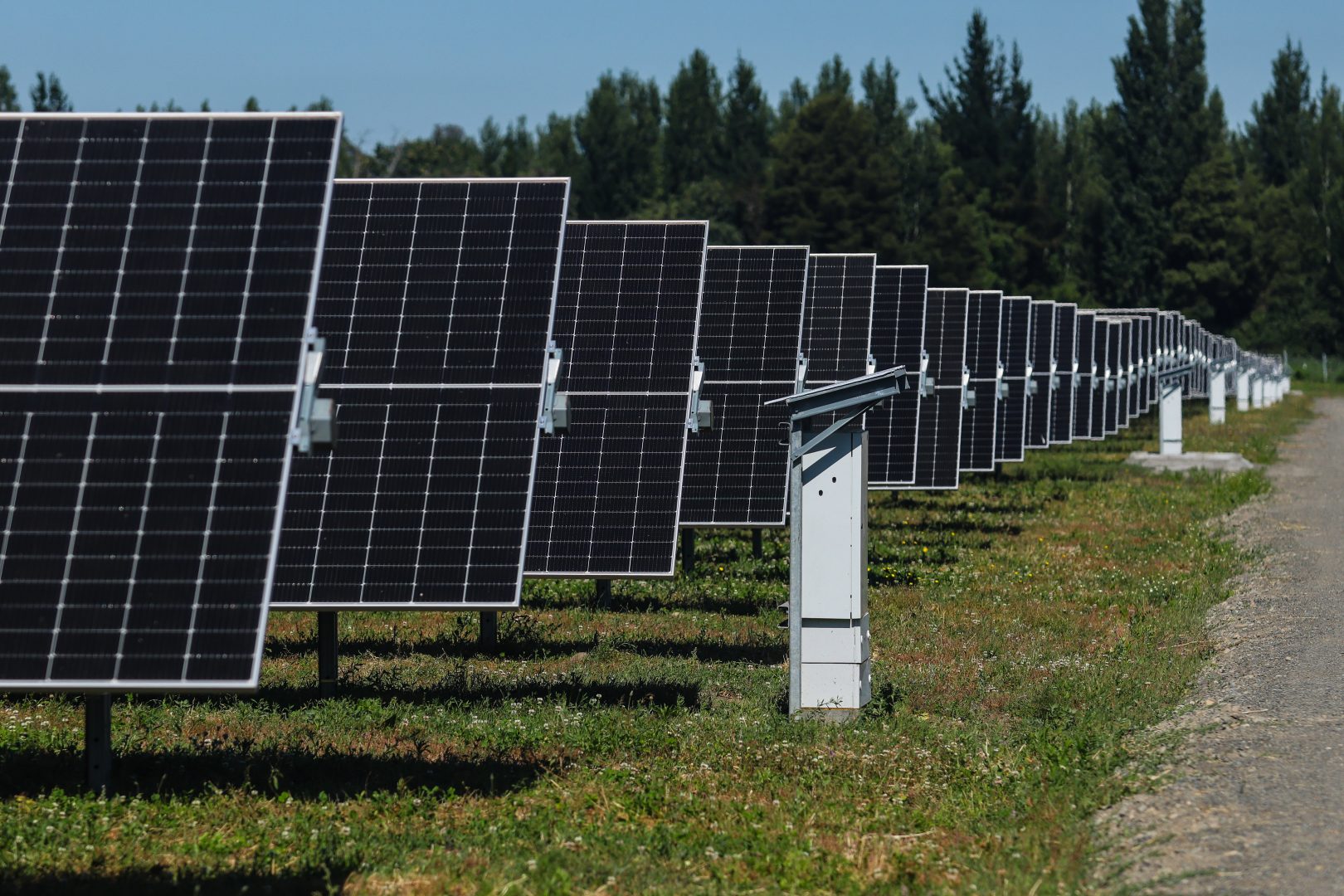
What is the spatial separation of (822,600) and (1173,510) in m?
17.9

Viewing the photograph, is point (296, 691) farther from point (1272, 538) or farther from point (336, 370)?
point (1272, 538)

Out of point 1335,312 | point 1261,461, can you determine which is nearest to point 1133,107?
point 1335,312

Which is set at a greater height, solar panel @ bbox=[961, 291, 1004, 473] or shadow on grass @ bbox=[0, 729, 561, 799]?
solar panel @ bbox=[961, 291, 1004, 473]

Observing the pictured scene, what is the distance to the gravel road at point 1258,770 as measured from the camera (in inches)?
339

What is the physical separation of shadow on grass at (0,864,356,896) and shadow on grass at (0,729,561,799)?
1481mm

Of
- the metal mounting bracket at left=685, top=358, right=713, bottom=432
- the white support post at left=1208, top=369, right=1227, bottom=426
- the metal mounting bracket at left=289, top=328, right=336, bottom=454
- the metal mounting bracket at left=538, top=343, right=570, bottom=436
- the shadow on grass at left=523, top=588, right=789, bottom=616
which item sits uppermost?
the white support post at left=1208, top=369, right=1227, bottom=426

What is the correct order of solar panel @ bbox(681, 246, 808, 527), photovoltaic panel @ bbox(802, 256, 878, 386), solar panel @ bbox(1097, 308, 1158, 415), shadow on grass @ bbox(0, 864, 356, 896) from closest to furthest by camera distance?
shadow on grass @ bbox(0, 864, 356, 896) < solar panel @ bbox(681, 246, 808, 527) < photovoltaic panel @ bbox(802, 256, 878, 386) < solar panel @ bbox(1097, 308, 1158, 415)

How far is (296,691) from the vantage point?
44.8 ft

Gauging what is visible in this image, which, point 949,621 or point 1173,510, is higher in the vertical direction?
point 1173,510

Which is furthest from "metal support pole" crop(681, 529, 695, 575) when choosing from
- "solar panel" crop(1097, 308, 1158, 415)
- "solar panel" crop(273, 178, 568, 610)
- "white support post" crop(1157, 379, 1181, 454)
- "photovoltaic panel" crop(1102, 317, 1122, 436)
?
"solar panel" crop(1097, 308, 1158, 415)

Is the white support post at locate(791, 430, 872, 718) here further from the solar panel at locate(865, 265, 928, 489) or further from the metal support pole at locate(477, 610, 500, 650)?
the solar panel at locate(865, 265, 928, 489)

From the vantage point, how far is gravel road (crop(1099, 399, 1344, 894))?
862cm

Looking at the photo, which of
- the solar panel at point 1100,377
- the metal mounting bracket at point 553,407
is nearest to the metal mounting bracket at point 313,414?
the metal mounting bracket at point 553,407

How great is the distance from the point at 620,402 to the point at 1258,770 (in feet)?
24.7
